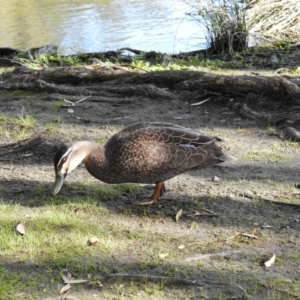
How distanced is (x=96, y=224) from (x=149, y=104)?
10.9 feet

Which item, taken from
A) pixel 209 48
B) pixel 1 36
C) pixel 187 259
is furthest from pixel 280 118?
pixel 1 36

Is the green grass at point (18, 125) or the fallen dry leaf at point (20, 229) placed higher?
the fallen dry leaf at point (20, 229)

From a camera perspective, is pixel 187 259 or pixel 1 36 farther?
pixel 1 36

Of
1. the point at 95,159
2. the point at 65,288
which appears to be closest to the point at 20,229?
the point at 95,159

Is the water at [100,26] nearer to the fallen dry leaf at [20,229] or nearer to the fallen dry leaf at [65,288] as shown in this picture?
the fallen dry leaf at [20,229]

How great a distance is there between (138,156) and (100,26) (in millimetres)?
10165

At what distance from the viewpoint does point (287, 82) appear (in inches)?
277

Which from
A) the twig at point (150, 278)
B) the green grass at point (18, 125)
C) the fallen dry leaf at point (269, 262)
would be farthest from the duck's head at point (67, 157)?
the green grass at point (18, 125)

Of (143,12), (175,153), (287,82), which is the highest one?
(175,153)

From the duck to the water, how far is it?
7.31 m

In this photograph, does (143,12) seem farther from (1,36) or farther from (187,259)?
(187,259)

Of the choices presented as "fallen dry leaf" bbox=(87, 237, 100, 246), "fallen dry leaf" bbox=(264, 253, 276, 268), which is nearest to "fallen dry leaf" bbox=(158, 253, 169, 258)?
"fallen dry leaf" bbox=(87, 237, 100, 246)

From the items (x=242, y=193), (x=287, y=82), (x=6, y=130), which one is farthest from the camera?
(x=287, y=82)

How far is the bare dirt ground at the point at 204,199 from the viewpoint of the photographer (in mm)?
3633
